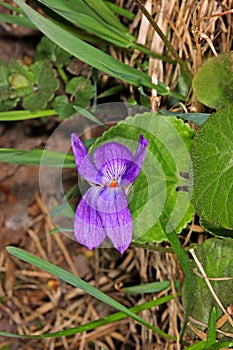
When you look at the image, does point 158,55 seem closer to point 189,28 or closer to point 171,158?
point 189,28

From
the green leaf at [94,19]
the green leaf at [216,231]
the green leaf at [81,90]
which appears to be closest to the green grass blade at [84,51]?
the green leaf at [94,19]

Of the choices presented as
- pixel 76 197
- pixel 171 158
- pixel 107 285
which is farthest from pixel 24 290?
pixel 171 158

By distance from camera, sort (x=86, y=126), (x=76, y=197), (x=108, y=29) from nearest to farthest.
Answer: (x=108, y=29) → (x=76, y=197) → (x=86, y=126)

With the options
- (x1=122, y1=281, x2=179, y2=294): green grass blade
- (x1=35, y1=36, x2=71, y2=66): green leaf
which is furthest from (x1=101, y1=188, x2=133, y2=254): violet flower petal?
(x1=35, y1=36, x2=71, y2=66): green leaf

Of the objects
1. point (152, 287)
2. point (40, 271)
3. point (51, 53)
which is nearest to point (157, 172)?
point (152, 287)

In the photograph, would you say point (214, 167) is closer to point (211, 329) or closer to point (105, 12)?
point (211, 329)

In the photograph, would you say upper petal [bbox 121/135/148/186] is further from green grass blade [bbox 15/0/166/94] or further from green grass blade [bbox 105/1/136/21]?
green grass blade [bbox 105/1/136/21]
